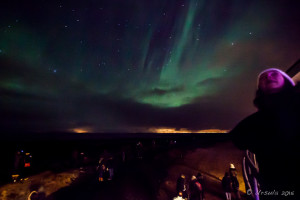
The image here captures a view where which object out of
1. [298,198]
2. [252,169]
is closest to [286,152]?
[298,198]

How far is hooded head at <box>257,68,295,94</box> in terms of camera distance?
62.4 inches

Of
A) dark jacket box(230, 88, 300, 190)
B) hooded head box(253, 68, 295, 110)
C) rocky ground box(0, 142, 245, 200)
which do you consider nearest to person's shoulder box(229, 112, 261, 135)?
dark jacket box(230, 88, 300, 190)

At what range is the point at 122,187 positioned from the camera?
64.1 feet

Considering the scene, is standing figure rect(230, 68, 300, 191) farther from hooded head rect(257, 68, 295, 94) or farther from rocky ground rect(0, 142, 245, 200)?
rocky ground rect(0, 142, 245, 200)

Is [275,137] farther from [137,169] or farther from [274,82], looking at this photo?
[137,169]

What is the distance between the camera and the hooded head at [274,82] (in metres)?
1.59

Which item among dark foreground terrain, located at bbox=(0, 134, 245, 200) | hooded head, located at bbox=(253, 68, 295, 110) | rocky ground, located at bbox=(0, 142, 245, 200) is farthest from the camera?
dark foreground terrain, located at bbox=(0, 134, 245, 200)

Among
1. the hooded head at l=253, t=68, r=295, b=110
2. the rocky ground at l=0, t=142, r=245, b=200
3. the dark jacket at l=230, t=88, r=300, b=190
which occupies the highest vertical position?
the hooded head at l=253, t=68, r=295, b=110

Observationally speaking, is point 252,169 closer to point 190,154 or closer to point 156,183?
point 156,183

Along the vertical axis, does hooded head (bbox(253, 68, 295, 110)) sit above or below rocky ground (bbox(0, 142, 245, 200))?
above

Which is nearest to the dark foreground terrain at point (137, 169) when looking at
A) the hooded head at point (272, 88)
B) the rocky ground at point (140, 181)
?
the rocky ground at point (140, 181)

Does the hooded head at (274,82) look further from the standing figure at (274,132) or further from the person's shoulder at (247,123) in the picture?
the person's shoulder at (247,123)

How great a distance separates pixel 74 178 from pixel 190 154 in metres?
20.5

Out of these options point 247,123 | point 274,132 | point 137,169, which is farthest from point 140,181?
point 274,132
